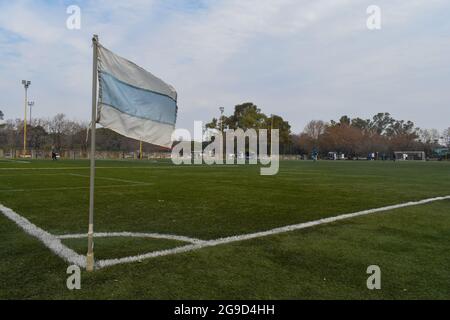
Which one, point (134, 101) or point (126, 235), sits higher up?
point (134, 101)

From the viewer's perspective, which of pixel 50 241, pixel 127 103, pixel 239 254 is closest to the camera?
pixel 127 103

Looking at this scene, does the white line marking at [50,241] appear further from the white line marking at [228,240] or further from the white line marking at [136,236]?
the white line marking at [228,240]

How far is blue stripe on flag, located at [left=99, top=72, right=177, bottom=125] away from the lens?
4555 millimetres

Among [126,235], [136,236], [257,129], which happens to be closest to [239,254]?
[136,236]

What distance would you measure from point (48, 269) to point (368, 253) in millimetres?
4246

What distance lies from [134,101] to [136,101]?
3cm

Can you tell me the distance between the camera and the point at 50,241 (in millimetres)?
5852

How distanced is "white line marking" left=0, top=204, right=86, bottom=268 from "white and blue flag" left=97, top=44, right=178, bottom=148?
1780mm

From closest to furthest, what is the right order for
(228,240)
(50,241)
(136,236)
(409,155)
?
(50,241) → (228,240) → (136,236) → (409,155)

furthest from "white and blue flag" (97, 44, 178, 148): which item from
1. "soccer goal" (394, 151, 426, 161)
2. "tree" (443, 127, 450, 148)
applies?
"tree" (443, 127, 450, 148)

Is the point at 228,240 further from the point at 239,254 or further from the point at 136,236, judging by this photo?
the point at 136,236

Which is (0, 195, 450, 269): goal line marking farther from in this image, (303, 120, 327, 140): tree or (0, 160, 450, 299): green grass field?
(303, 120, 327, 140): tree

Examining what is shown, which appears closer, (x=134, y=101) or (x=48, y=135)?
(x=134, y=101)
